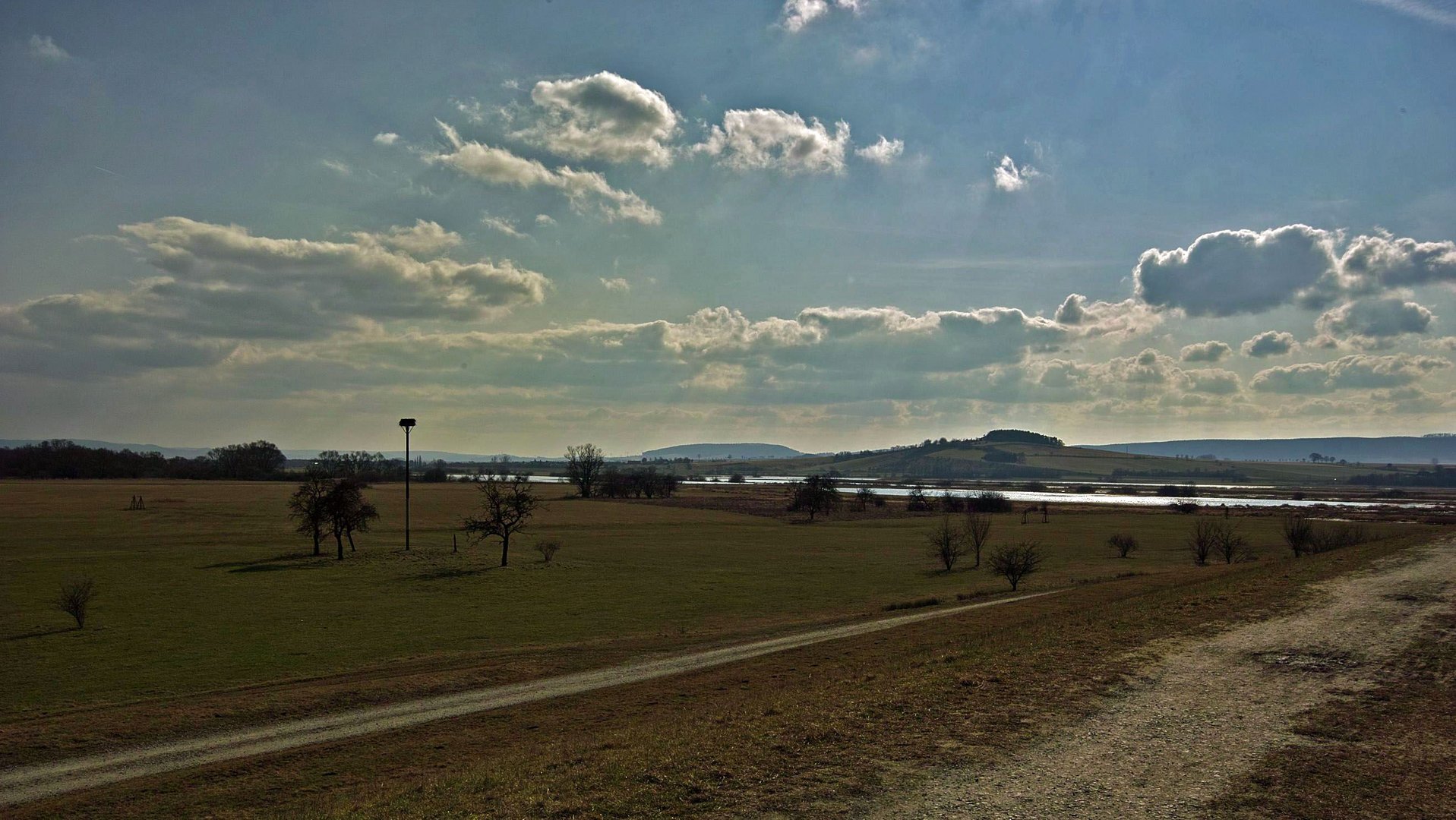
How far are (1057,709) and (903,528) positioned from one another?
8446cm

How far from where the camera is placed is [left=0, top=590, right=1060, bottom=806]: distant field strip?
15758 mm

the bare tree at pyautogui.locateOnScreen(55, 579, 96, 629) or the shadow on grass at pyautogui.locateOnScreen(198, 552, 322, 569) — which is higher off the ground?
the bare tree at pyautogui.locateOnScreen(55, 579, 96, 629)

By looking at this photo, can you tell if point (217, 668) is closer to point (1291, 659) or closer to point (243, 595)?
point (243, 595)

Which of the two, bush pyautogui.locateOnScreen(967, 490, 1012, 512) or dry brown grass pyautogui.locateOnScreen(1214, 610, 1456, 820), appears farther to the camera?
bush pyautogui.locateOnScreen(967, 490, 1012, 512)

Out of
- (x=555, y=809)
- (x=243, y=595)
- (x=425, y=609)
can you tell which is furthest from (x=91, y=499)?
(x=555, y=809)

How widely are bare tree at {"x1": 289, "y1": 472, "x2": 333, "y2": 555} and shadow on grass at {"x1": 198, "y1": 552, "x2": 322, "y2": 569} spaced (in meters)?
0.98

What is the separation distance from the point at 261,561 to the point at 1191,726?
5645cm

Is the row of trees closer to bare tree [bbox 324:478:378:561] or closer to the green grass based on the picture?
bare tree [bbox 324:478:378:561]

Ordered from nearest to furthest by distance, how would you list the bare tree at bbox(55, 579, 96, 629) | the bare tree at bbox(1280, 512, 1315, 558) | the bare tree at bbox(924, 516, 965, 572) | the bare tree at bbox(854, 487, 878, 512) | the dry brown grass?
the dry brown grass, the bare tree at bbox(55, 579, 96, 629), the bare tree at bbox(1280, 512, 1315, 558), the bare tree at bbox(924, 516, 965, 572), the bare tree at bbox(854, 487, 878, 512)

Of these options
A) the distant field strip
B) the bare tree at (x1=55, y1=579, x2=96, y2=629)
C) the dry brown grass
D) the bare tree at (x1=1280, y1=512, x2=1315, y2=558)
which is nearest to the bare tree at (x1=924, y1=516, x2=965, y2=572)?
the bare tree at (x1=1280, y1=512, x2=1315, y2=558)

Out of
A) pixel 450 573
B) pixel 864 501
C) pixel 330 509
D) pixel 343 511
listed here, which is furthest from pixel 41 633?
pixel 864 501

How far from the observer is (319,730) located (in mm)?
18922

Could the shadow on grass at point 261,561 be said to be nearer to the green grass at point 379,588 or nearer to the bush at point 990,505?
the green grass at point 379,588

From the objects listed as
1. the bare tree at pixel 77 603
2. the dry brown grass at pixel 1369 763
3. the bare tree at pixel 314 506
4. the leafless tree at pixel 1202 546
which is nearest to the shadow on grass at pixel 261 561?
the bare tree at pixel 314 506
